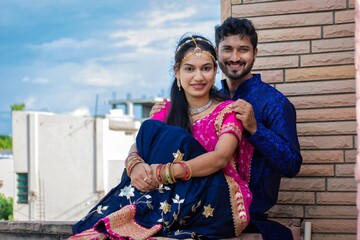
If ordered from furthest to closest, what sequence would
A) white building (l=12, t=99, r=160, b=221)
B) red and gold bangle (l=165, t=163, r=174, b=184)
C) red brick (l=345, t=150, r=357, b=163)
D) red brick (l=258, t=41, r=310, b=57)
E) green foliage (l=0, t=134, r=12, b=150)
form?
green foliage (l=0, t=134, r=12, b=150), white building (l=12, t=99, r=160, b=221), red brick (l=258, t=41, r=310, b=57), red brick (l=345, t=150, r=357, b=163), red and gold bangle (l=165, t=163, r=174, b=184)

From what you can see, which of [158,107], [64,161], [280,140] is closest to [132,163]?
[158,107]

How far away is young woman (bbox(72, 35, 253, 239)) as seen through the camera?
3117 millimetres

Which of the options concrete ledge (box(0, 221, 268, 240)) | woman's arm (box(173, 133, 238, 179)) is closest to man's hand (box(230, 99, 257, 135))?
woman's arm (box(173, 133, 238, 179))

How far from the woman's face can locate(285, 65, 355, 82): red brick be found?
49.2 inches

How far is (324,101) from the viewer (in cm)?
441

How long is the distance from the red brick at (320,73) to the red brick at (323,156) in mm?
Result: 453

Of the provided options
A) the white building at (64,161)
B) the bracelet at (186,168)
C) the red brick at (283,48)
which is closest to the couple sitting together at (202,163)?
the bracelet at (186,168)

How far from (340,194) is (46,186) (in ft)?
72.3

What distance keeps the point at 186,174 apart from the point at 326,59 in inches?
66.9

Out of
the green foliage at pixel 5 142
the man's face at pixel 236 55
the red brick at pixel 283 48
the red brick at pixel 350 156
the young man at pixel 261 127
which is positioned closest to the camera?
the young man at pixel 261 127

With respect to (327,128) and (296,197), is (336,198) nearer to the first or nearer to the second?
(296,197)

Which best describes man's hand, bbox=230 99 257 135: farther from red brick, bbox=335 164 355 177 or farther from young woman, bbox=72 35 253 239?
red brick, bbox=335 164 355 177

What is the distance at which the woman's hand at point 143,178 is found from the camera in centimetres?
312

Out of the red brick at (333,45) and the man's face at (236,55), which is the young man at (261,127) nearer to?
the man's face at (236,55)
